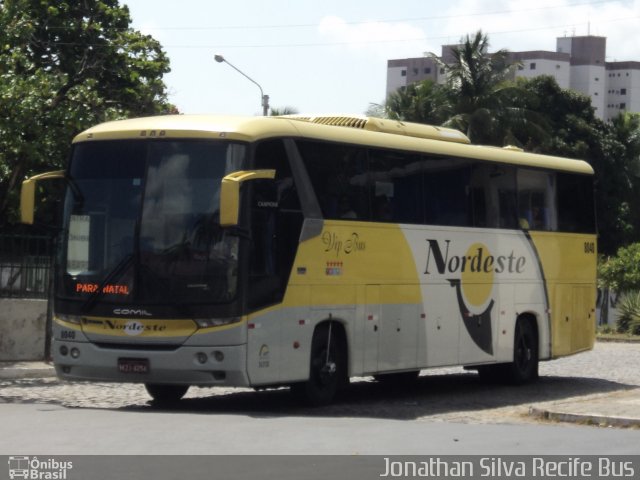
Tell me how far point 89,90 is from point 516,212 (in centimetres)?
834

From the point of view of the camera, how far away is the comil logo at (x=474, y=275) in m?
19.1

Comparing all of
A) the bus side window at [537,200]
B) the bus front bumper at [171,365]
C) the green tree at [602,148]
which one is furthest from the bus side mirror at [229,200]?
the green tree at [602,148]

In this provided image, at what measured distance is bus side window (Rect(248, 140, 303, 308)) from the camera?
50.4ft

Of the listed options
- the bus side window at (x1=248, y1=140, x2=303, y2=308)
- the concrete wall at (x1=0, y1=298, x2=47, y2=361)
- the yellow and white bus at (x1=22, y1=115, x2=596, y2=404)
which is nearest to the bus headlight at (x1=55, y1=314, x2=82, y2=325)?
the yellow and white bus at (x1=22, y1=115, x2=596, y2=404)

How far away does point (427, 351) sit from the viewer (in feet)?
62.1

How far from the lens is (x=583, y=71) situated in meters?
159

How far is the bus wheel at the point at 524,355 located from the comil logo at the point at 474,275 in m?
1.12

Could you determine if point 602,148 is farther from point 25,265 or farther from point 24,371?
point 24,371

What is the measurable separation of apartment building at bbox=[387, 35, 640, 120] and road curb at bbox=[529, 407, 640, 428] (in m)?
142

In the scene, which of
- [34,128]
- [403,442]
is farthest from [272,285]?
[34,128]

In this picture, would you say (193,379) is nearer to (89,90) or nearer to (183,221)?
(183,221)

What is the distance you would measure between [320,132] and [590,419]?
16.2 feet
